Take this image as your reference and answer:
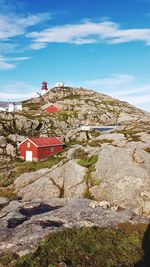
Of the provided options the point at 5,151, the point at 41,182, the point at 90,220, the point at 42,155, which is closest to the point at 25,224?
the point at 90,220

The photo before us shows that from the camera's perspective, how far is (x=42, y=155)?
260 ft

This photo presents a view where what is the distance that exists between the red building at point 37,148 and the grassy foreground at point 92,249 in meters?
50.8

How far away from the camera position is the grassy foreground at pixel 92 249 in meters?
23.2

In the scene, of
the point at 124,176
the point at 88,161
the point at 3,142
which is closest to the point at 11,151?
the point at 3,142

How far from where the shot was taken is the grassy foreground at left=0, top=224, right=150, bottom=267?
23.2 metres

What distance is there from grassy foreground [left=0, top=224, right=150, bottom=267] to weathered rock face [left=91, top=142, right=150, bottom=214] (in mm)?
5686

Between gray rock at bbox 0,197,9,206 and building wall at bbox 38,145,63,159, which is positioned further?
building wall at bbox 38,145,63,159

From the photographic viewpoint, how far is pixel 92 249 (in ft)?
82.4

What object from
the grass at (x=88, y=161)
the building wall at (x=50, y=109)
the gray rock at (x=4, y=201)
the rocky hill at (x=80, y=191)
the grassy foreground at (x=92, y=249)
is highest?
the building wall at (x=50, y=109)

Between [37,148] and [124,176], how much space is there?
4271 centimetres

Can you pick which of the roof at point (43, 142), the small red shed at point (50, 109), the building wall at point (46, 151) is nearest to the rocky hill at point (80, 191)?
the building wall at point (46, 151)

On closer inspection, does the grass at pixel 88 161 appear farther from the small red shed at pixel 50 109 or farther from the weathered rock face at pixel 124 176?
the small red shed at pixel 50 109

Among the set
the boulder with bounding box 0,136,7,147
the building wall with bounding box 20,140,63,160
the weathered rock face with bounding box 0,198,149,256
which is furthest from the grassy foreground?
the boulder with bounding box 0,136,7,147

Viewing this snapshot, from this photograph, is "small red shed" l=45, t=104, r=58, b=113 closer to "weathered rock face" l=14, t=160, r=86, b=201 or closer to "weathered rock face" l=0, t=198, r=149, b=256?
"weathered rock face" l=14, t=160, r=86, b=201
